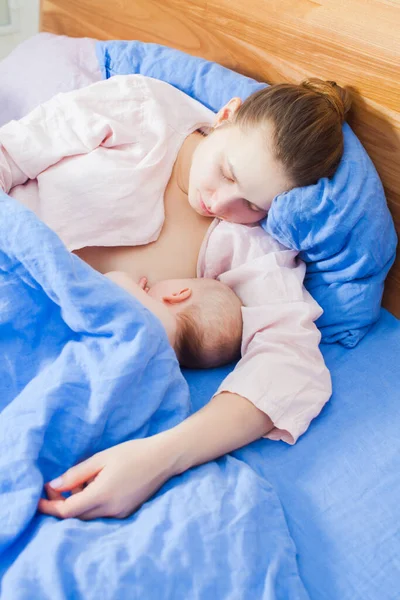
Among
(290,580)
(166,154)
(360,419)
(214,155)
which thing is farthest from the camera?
(166,154)

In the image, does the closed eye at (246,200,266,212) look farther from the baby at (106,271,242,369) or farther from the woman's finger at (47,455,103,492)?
the woman's finger at (47,455,103,492)

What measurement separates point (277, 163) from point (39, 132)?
450 millimetres

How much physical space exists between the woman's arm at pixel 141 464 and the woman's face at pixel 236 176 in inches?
14.8

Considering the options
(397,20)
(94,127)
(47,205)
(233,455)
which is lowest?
(233,455)

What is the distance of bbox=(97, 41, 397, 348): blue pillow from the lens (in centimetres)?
105

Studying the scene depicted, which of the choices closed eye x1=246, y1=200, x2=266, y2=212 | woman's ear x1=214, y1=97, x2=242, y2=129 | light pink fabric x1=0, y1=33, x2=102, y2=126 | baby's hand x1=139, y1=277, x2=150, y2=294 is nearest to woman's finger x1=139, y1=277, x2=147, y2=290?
baby's hand x1=139, y1=277, x2=150, y2=294

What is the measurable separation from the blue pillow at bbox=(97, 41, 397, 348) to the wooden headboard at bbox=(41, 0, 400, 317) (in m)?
0.05

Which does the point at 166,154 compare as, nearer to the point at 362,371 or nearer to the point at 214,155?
the point at 214,155

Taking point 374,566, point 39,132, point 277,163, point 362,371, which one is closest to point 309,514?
point 374,566

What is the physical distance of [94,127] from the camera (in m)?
1.16

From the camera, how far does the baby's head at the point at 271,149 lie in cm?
104

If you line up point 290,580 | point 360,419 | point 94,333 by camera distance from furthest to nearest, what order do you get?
point 360,419, point 94,333, point 290,580

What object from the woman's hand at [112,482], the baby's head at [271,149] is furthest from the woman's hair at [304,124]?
the woman's hand at [112,482]

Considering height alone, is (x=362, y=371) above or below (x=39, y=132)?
below
